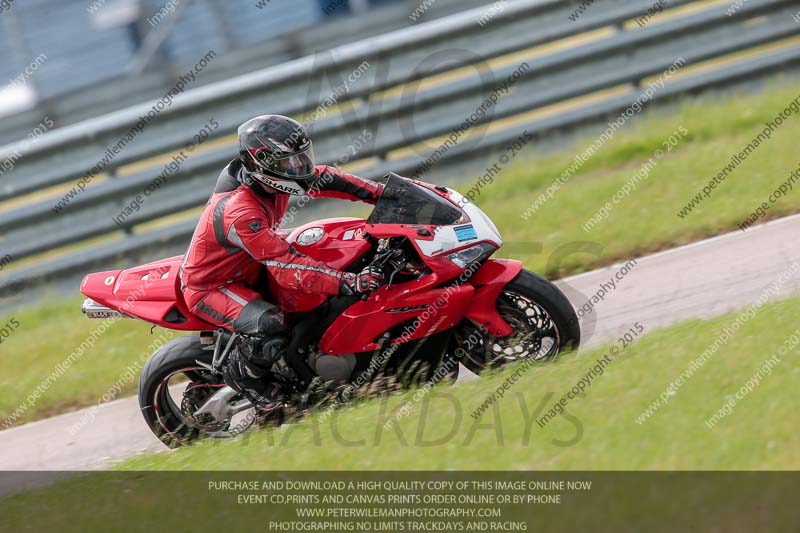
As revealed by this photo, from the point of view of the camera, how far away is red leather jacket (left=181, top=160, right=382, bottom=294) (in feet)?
18.7

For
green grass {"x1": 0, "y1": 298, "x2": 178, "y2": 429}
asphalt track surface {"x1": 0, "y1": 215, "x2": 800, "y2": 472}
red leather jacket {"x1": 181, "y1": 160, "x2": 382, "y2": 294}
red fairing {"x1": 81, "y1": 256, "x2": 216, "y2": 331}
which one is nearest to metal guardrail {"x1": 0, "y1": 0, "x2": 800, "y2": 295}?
green grass {"x1": 0, "y1": 298, "x2": 178, "y2": 429}

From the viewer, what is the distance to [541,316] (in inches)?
235

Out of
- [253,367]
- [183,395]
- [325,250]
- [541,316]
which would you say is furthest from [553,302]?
Result: [183,395]

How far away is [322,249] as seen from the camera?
604cm

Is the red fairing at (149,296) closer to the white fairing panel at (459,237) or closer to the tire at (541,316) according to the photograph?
the white fairing panel at (459,237)

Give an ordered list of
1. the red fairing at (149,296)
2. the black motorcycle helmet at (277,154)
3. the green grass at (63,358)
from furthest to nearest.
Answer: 1. the green grass at (63,358)
2. the red fairing at (149,296)
3. the black motorcycle helmet at (277,154)

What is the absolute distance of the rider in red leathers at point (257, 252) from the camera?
5.66 meters

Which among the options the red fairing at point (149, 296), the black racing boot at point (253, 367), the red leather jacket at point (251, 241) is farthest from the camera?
the red fairing at point (149, 296)

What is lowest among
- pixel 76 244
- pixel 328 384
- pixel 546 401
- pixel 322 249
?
pixel 76 244

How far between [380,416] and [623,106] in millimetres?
5694

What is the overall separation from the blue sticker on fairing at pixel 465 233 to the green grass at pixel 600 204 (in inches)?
80.6

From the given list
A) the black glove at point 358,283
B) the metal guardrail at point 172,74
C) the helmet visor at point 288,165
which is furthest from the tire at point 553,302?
the metal guardrail at point 172,74
